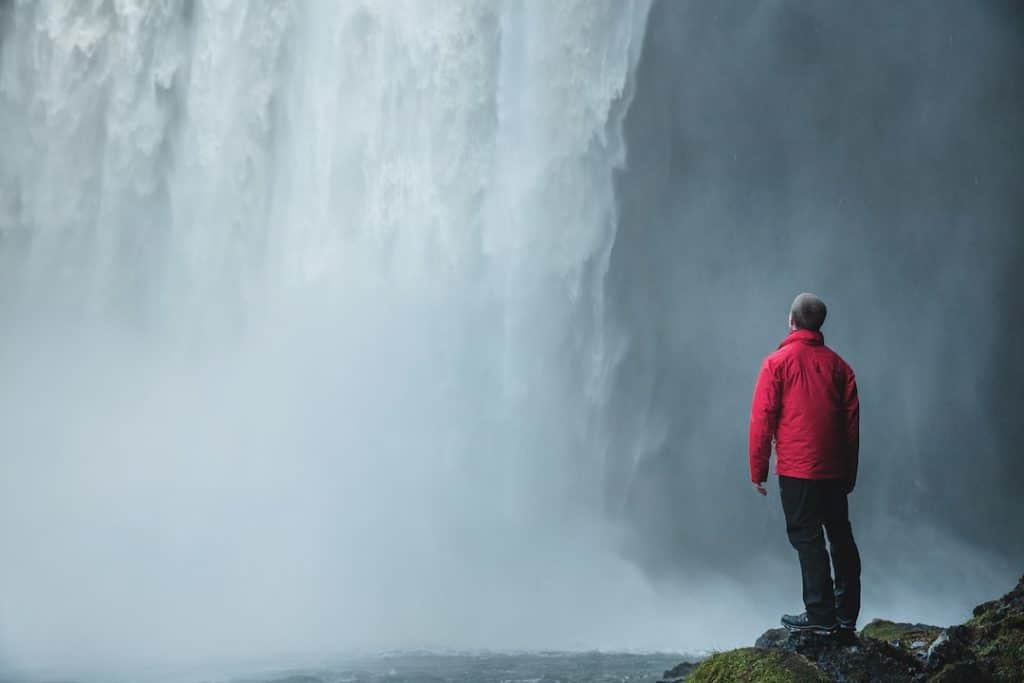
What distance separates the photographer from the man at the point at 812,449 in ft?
13.4

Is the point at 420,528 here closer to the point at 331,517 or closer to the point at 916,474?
the point at 331,517

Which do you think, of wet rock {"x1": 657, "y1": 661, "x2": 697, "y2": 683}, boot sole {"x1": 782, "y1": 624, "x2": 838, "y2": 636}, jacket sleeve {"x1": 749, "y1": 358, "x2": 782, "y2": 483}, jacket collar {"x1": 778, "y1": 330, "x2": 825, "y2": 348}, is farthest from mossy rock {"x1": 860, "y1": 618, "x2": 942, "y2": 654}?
wet rock {"x1": 657, "y1": 661, "x2": 697, "y2": 683}

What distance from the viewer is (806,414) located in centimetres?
409

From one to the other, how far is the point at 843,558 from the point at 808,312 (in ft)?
3.62

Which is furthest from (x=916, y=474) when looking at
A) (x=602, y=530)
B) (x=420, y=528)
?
(x=420, y=528)

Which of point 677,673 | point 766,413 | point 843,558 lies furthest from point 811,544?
point 677,673

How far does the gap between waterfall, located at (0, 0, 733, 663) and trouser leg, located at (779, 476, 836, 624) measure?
13.5m

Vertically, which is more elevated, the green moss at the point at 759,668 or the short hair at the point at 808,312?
the short hair at the point at 808,312

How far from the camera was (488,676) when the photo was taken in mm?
12562

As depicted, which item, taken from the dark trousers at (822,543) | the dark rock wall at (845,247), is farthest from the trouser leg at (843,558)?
the dark rock wall at (845,247)

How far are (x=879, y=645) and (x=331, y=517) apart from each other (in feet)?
49.2

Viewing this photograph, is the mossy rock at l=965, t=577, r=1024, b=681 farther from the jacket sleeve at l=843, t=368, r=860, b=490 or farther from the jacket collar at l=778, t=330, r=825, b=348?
the jacket collar at l=778, t=330, r=825, b=348

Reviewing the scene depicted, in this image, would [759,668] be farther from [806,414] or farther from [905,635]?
[905,635]

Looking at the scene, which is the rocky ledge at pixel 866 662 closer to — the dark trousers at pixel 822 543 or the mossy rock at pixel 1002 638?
the mossy rock at pixel 1002 638
